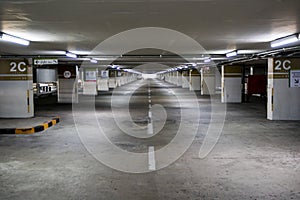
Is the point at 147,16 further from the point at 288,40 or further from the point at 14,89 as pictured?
the point at 14,89

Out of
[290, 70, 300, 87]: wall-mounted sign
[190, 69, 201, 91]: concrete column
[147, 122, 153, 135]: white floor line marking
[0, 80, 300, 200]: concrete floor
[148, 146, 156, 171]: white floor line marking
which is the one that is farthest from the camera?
[190, 69, 201, 91]: concrete column

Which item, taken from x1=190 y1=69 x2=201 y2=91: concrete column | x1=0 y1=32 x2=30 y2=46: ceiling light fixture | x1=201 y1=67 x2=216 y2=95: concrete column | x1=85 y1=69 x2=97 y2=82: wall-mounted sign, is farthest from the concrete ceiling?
x1=190 y1=69 x2=201 y2=91: concrete column

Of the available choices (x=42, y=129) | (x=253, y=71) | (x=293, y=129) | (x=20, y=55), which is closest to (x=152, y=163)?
(x=42, y=129)

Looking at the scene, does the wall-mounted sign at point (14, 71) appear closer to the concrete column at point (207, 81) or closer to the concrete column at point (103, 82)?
the concrete column at point (207, 81)

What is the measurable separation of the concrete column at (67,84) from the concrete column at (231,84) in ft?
35.3

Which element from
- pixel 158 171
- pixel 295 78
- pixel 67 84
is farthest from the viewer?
pixel 67 84

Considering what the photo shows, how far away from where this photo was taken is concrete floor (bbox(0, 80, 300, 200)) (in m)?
5.21

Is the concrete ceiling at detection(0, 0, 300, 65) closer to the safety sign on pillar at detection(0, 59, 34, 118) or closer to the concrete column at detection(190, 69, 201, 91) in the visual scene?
the safety sign on pillar at detection(0, 59, 34, 118)

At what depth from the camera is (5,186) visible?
18.2 ft

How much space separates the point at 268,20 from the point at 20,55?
35.9 feet

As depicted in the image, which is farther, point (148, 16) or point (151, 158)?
point (151, 158)

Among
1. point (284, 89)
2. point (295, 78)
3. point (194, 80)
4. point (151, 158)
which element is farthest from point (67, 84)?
point (194, 80)

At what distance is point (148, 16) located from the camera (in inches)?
238

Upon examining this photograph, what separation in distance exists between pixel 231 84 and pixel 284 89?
29.5 feet
